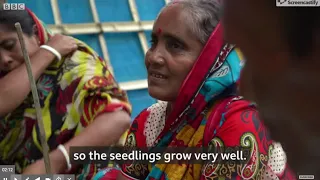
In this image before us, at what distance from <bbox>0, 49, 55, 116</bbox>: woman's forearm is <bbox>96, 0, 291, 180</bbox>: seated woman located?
251 millimetres

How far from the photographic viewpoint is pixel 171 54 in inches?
30.1

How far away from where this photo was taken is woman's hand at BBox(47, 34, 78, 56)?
3.14 ft

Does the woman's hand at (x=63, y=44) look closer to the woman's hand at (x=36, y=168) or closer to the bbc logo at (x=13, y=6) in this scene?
the bbc logo at (x=13, y=6)

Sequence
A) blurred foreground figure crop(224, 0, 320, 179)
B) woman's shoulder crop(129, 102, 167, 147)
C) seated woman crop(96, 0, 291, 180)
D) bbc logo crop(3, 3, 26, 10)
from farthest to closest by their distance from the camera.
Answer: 1. bbc logo crop(3, 3, 26, 10)
2. woman's shoulder crop(129, 102, 167, 147)
3. seated woman crop(96, 0, 291, 180)
4. blurred foreground figure crop(224, 0, 320, 179)

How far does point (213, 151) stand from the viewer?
708 millimetres

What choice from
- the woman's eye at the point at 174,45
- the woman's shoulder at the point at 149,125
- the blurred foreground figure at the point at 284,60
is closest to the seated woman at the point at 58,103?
the woman's shoulder at the point at 149,125

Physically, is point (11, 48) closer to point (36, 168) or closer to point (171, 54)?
point (36, 168)

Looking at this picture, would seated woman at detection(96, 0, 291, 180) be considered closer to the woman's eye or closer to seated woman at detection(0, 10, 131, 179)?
the woman's eye

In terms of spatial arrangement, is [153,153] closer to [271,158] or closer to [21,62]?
[271,158]

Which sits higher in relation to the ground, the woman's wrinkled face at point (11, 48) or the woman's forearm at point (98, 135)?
the woman's wrinkled face at point (11, 48)

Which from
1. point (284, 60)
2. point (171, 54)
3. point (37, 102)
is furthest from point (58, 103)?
point (284, 60)

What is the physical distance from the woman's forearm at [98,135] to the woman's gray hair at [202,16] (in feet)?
0.87

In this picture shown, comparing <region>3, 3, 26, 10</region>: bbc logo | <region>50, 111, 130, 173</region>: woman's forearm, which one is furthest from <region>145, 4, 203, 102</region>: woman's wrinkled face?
<region>3, 3, 26, 10</region>: bbc logo

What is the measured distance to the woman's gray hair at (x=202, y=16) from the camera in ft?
2.45
